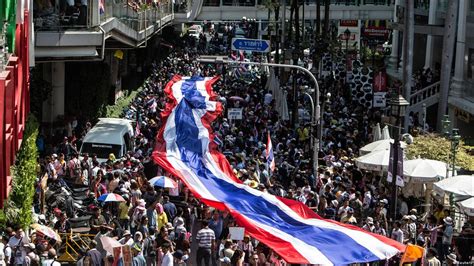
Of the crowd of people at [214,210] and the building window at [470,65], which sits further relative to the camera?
the building window at [470,65]

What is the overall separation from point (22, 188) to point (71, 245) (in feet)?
5.16

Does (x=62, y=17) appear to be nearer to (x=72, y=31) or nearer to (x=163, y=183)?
(x=72, y=31)

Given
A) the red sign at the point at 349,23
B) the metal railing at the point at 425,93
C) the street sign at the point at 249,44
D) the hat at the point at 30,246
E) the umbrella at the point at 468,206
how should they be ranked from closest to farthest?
1. the hat at the point at 30,246
2. the umbrella at the point at 468,206
3. the street sign at the point at 249,44
4. the metal railing at the point at 425,93
5. the red sign at the point at 349,23

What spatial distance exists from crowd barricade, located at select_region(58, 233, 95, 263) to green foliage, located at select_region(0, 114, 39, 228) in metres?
0.84

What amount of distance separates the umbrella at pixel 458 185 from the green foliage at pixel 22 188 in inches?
360

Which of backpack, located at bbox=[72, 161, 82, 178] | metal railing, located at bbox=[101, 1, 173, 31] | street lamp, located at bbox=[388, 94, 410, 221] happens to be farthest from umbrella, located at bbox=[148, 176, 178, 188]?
metal railing, located at bbox=[101, 1, 173, 31]

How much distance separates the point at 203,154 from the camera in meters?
28.5

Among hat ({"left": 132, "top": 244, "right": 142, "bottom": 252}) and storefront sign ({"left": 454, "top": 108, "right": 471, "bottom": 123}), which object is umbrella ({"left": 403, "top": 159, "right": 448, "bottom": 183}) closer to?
hat ({"left": 132, "top": 244, "right": 142, "bottom": 252})

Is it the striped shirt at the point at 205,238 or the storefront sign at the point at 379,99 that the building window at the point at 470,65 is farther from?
the striped shirt at the point at 205,238

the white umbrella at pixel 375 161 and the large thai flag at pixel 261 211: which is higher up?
the large thai flag at pixel 261 211

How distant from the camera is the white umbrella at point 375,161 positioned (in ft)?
95.8

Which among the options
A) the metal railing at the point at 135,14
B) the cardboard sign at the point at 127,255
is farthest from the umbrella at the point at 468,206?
the metal railing at the point at 135,14

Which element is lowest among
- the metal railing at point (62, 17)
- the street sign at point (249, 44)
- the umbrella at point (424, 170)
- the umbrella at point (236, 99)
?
the umbrella at point (236, 99)

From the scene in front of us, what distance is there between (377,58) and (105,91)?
24574 mm
